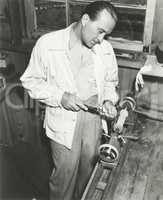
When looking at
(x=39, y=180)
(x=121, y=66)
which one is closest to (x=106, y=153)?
(x=121, y=66)

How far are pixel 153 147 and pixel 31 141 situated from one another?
2.13 m

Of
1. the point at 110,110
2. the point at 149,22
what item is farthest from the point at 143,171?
the point at 149,22

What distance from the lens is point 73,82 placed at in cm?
220

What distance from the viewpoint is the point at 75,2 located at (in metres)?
3.01

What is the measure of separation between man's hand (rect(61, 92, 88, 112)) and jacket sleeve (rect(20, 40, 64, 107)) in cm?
4

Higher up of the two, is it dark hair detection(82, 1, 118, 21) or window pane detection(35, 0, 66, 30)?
dark hair detection(82, 1, 118, 21)

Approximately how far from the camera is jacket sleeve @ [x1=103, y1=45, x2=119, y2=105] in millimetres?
2383

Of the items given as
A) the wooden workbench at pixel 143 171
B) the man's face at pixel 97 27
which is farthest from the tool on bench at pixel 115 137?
the man's face at pixel 97 27

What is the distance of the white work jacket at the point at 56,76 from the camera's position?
2.14 metres

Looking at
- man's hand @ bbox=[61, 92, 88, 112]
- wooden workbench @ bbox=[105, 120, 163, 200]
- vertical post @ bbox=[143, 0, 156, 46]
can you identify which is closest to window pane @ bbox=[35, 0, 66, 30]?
vertical post @ bbox=[143, 0, 156, 46]

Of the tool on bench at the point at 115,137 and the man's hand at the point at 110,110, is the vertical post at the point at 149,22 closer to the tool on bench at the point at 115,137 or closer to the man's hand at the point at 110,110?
the tool on bench at the point at 115,137

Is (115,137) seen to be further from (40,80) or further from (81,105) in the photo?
(40,80)

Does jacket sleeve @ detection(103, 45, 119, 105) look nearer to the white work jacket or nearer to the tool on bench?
the white work jacket

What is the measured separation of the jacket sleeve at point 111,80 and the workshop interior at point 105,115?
108 millimetres
